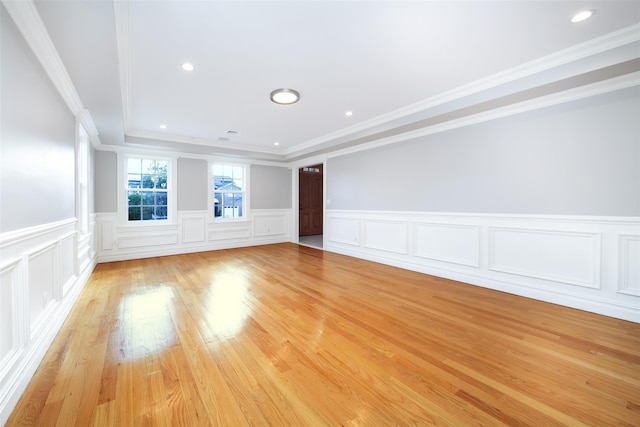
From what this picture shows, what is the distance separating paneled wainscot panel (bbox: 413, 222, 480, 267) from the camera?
12.2ft

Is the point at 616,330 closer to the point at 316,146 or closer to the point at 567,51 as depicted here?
the point at 567,51

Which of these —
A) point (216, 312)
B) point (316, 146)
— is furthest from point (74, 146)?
point (316, 146)

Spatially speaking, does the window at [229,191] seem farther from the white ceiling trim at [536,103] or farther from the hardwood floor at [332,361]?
the white ceiling trim at [536,103]

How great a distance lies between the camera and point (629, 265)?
8.38 ft

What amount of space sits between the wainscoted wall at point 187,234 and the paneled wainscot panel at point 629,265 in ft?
21.0

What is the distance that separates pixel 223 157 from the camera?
6398 mm

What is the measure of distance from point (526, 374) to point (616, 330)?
1.42 meters

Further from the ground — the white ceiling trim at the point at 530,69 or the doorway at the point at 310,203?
the white ceiling trim at the point at 530,69

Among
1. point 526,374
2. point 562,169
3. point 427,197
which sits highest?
point 562,169

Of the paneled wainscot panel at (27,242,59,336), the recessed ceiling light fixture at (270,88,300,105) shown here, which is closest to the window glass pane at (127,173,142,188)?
the paneled wainscot panel at (27,242,59,336)

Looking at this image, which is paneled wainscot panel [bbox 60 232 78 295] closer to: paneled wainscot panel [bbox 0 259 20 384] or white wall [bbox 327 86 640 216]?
paneled wainscot panel [bbox 0 259 20 384]

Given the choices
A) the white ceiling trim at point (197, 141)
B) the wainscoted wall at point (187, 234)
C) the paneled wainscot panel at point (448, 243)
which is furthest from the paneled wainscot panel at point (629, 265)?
the wainscoted wall at point (187, 234)

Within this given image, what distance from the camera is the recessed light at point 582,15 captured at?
A: 6.03 feet

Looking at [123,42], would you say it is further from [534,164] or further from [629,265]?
[629,265]
